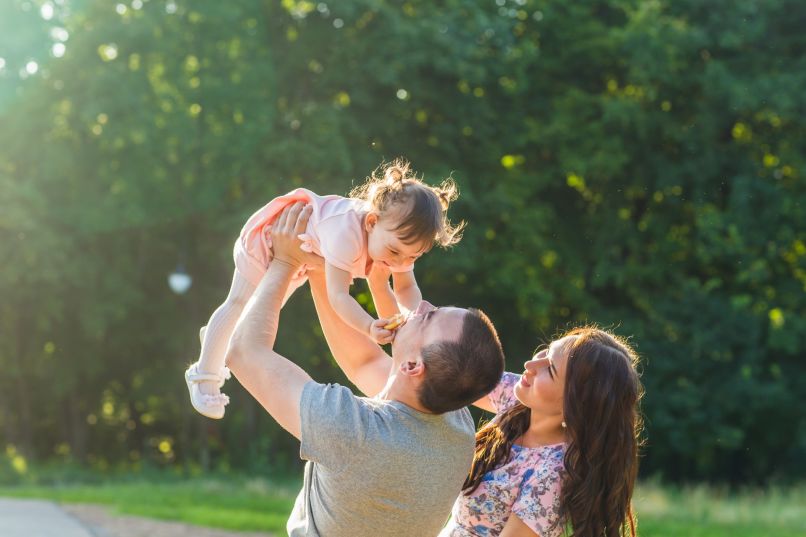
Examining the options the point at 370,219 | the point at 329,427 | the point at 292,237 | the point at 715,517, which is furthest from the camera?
the point at 715,517

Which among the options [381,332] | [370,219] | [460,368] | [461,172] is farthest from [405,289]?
[461,172]

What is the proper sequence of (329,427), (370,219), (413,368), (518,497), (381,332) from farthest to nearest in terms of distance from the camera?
(370,219), (518,497), (381,332), (413,368), (329,427)

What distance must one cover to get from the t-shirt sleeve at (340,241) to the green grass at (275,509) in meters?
7.41

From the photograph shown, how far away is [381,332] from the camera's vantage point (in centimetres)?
290

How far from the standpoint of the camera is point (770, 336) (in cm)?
2173

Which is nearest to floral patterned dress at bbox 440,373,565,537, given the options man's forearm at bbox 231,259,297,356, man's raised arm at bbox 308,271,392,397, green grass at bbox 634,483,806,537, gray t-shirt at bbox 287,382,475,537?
gray t-shirt at bbox 287,382,475,537

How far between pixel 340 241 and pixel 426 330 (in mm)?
747

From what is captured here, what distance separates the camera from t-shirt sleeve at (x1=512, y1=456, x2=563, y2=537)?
2.95 metres

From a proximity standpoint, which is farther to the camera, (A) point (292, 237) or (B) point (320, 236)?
(B) point (320, 236)

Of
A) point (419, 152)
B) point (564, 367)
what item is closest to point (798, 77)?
point (419, 152)

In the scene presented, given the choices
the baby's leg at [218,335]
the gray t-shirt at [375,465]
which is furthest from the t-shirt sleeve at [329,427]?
the baby's leg at [218,335]

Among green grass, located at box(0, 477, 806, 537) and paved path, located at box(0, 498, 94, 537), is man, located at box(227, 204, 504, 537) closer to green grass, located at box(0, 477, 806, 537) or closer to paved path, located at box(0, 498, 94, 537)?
paved path, located at box(0, 498, 94, 537)

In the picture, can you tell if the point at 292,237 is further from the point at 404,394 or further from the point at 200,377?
the point at 404,394

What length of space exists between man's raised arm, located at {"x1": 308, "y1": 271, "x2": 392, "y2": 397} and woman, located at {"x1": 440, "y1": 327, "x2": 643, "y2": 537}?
0.37m
